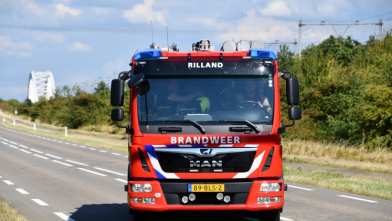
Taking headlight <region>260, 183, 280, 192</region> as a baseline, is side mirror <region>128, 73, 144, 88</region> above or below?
above

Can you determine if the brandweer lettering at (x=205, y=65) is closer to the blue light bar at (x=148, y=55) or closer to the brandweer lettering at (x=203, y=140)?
the blue light bar at (x=148, y=55)

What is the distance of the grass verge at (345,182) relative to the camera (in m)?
12.6

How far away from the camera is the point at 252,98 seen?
7.80 m

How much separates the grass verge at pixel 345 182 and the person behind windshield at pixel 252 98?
5317 mm

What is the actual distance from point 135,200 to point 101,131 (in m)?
51.1

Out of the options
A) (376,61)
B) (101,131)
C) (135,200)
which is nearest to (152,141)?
(135,200)

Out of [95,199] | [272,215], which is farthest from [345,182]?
[272,215]

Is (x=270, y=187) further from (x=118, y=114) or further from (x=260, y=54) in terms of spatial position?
(x=118, y=114)

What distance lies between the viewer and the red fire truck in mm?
7297

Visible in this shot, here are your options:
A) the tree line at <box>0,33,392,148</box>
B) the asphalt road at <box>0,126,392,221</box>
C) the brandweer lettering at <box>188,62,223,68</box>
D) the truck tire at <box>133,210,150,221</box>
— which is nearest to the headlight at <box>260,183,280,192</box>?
the truck tire at <box>133,210,150,221</box>

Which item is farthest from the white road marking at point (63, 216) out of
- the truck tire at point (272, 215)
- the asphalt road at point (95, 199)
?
the truck tire at point (272, 215)

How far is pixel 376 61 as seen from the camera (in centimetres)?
3756

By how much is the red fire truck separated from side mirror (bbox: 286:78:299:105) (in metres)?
0.01

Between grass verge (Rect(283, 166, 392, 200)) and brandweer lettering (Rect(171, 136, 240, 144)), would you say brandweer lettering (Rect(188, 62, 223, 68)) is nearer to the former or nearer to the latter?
brandweer lettering (Rect(171, 136, 240, 144))
